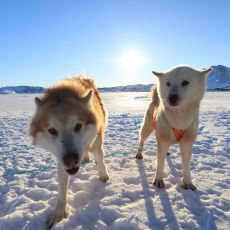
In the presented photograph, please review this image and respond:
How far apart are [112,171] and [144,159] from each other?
2.89ft

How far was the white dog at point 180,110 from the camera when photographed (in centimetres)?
421

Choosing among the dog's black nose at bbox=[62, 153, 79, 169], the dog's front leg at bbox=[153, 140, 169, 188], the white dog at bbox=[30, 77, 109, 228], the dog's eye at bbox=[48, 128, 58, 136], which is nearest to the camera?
the dog's black nose at bbox=[62, 153, 79, 169]

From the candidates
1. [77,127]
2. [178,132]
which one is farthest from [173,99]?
[77,127]

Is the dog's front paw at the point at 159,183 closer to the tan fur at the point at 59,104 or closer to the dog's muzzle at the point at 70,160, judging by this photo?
the tan fur at the point at 59,104

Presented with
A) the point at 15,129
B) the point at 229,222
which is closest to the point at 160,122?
the point at 229,222

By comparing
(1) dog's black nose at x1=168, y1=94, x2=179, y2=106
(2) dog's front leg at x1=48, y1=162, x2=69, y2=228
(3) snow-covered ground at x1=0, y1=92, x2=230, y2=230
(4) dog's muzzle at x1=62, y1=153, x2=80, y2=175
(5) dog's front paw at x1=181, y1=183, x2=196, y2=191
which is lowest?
(3) snow-covered ground at x1=0, y1=92, x2=230, y2=230

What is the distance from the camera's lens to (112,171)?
212 inches

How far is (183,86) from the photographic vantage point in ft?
13.9

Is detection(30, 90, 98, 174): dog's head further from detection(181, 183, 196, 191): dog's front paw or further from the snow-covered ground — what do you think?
detection(181, 183, 196, 191): dog's front paw

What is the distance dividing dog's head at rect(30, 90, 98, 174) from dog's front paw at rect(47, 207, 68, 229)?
642mm

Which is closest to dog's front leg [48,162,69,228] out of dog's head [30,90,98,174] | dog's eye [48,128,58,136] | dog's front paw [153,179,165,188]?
dog's head [30,90,98,174]

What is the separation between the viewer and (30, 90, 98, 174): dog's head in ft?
10.7

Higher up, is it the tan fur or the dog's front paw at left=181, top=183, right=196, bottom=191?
the tan fur

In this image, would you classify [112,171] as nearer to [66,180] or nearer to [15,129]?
[66,180]
